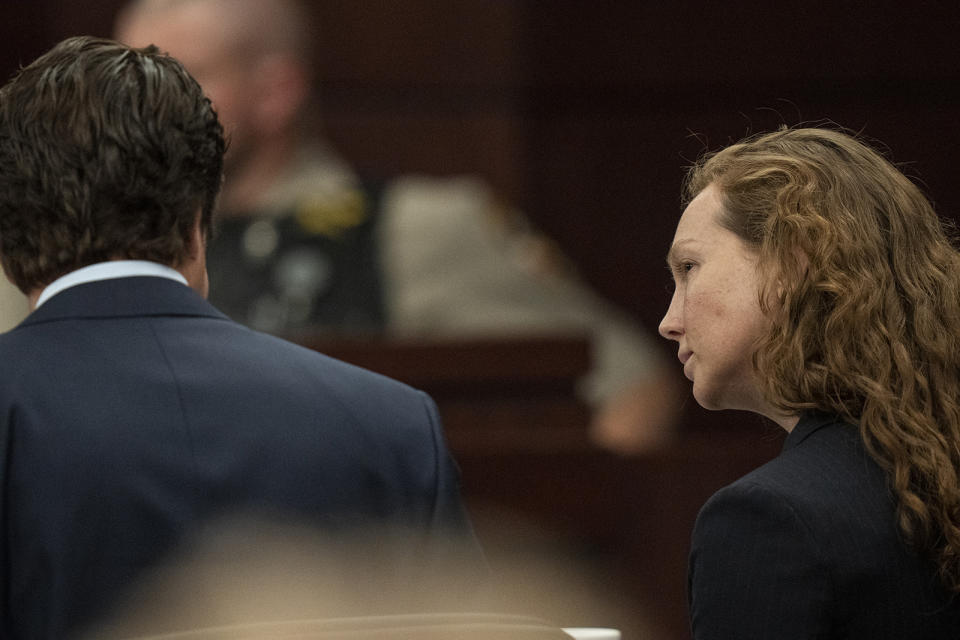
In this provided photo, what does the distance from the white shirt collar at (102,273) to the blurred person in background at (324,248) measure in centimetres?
197

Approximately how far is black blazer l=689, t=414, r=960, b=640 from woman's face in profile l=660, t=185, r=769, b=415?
0.14 metres

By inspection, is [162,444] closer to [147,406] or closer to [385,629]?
[147,406]

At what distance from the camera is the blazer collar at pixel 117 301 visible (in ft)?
4.50

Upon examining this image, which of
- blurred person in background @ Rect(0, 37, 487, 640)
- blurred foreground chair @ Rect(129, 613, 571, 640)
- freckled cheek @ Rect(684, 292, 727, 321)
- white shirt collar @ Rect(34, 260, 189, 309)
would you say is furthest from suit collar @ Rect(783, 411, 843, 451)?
white shirt collar @ Rect(34, 260, 189, 309)

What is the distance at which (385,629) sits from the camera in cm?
81

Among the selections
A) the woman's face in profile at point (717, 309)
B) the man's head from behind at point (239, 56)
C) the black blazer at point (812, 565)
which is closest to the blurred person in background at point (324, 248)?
the man's head from behind at point (239, 56)

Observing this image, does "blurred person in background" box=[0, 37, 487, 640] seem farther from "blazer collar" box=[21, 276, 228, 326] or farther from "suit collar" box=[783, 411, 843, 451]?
"suit collar" box=[783, 411, 843, 451]

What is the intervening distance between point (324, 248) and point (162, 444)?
256 centimetres

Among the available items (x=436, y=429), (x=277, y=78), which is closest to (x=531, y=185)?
(x=277, y=78)

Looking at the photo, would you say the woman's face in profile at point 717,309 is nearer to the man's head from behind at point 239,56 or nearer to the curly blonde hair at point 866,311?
the curly blonde hair at point 866,311

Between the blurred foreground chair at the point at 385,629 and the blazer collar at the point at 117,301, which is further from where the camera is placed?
the blazer collar at the point at 117,301

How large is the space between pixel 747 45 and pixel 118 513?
4258 millimetres

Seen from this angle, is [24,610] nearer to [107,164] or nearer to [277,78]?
[107,164]

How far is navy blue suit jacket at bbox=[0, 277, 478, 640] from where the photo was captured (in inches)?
50.1
